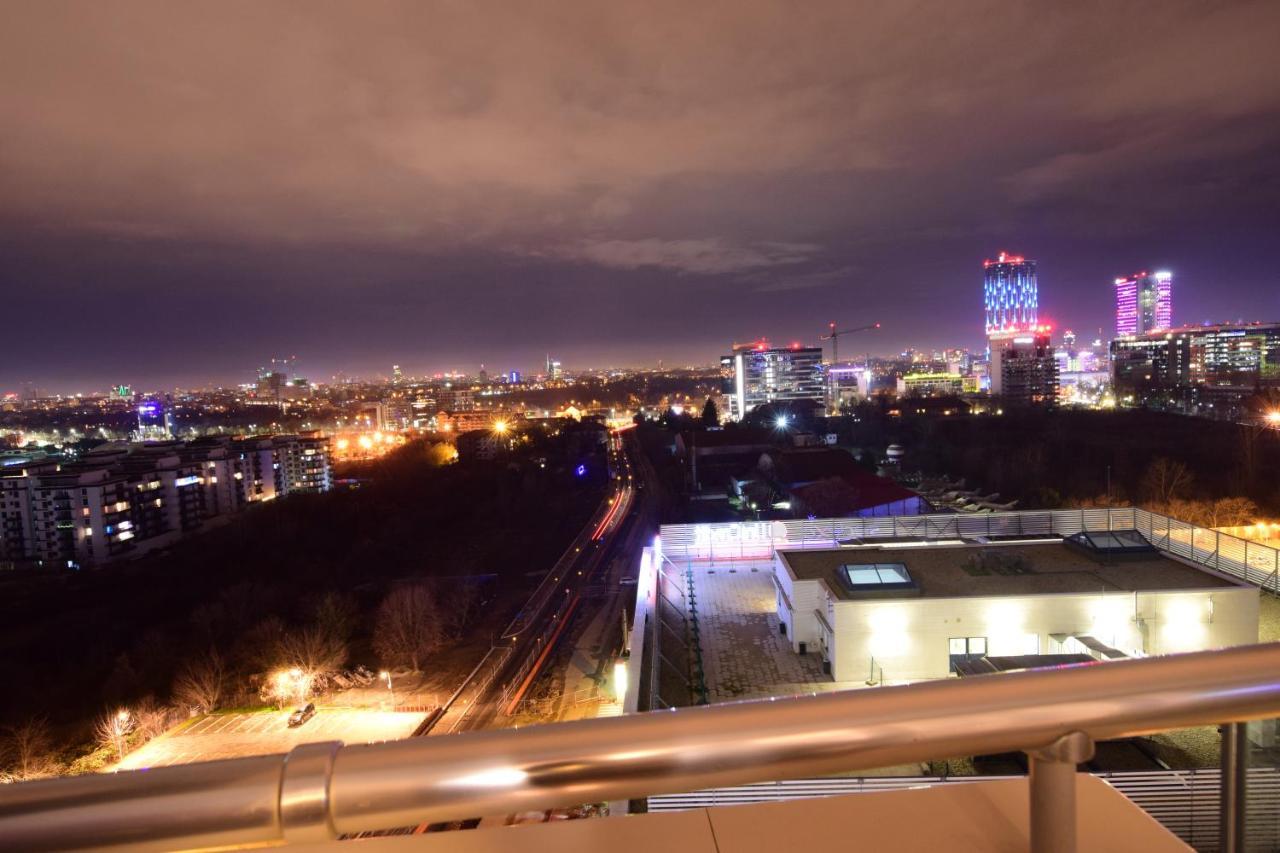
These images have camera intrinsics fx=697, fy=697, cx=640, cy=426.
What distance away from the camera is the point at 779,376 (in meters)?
46.4

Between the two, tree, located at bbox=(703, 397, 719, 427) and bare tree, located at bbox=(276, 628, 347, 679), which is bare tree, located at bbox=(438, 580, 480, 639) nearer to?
bare tree, located at bbox=(276, 628, 347, 679)

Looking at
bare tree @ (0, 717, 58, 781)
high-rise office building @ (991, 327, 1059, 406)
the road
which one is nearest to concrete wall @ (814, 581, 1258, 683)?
the road

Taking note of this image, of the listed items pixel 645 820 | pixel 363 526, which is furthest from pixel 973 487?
pixel 645 820

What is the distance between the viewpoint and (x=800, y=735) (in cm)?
48

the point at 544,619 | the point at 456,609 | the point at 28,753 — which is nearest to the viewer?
the point at 28,753

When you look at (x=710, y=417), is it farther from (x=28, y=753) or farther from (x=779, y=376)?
(x=28, y=753)

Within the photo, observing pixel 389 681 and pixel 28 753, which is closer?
pixel 28 753

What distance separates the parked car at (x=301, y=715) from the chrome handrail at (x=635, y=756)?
10.7m

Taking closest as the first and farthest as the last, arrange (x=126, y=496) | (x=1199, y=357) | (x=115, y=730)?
(x=115, y=730) < (x=126, y=496) < (x=1199, y=357)

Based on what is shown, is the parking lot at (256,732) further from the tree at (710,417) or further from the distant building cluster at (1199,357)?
the distant building cluster at (1199,357)

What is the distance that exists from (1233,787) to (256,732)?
Answer: 443 inches

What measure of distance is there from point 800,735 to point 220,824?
0.38 m

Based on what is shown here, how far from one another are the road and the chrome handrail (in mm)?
5910

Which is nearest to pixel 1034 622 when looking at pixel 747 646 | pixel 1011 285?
pixel 747 646
